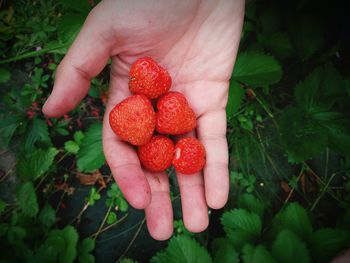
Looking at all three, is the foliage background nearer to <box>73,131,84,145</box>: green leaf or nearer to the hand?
<box>73,131,84,145</box>: green leaf

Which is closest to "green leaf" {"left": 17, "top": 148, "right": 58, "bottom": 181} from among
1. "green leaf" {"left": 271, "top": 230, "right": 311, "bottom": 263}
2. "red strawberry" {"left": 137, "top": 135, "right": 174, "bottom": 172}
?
"red strawberry" {"left": 137, "top": 135, "right": 174, "bottom": 172}

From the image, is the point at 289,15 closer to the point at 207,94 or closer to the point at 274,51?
the point at 274,51

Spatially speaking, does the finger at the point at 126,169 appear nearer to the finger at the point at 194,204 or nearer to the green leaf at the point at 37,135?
the finger at the point at 194,204

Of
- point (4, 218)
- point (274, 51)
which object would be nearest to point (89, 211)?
point (4, 218)

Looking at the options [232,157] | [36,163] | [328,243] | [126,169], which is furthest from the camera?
[232,157]

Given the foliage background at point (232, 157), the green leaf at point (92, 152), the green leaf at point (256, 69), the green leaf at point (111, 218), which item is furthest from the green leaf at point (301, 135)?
the green leaf at point (111, 218)

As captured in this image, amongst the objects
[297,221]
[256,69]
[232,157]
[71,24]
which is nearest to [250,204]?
[297,221]

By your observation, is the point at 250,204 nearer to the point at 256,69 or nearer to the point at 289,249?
the point at 289,249
